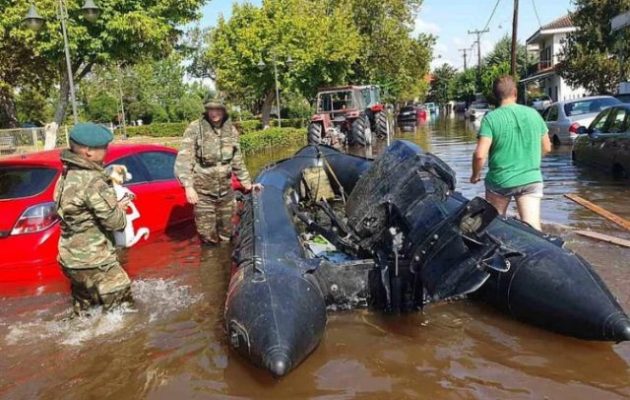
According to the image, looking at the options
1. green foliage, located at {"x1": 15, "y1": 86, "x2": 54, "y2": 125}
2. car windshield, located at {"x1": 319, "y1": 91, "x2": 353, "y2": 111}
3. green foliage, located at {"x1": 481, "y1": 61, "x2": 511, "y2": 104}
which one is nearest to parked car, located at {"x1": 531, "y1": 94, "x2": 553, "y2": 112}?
car windshield, located at {"x1": 319, "y1": 91, "x2": 353, "y2": 111}

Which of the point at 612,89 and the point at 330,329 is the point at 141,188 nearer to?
the point at 330,329

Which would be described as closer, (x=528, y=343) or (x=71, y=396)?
(x=71, y=396)

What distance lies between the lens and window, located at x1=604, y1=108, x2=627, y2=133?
9.49 m

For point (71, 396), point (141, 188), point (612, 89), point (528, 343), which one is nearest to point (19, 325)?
point (71, 396)

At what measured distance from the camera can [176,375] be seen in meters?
3.65

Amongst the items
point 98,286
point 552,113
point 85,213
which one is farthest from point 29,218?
point 552,113

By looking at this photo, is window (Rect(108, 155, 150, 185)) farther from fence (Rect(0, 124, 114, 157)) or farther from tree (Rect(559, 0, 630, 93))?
tree (Rect(559, 0, 630, 93))

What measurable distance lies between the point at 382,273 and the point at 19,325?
108 inches

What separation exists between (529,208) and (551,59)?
155ft

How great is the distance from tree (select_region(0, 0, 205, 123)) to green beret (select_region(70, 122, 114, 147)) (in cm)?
1320

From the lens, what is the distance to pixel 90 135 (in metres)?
3.80

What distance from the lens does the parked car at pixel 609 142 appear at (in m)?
9.20

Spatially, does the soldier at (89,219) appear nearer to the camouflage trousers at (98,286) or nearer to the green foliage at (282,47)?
the camouflage trousers at (98,286)

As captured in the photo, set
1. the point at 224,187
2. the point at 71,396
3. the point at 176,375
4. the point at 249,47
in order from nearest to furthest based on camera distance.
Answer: the point at 71,396, the point at 176,375, the point at 224,187, the point at 249,47
